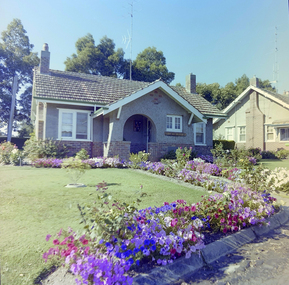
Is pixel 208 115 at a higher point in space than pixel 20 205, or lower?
higher

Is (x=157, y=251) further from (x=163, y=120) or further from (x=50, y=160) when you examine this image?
(x=163, y=120)

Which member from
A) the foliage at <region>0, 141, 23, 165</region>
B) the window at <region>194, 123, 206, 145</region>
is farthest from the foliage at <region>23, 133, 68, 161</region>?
the window at <region>194, 123, 206, 145</region>

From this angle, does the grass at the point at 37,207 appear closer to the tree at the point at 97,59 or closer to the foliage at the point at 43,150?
the foliage at the point at 43,150

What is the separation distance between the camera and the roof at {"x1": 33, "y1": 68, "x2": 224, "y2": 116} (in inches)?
523

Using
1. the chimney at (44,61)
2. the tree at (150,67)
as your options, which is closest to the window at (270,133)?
the tree at (150,67)

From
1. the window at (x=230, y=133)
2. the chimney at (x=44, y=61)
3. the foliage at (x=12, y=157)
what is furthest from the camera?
the window at (x=230, y=133)

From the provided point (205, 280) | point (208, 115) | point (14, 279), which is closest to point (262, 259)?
point (205, 280)

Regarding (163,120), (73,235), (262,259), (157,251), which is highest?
(163,120)

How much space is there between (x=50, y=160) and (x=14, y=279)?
29.5 feet

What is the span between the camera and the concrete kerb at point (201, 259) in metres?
2.58

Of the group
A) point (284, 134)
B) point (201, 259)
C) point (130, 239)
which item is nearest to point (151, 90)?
point (201, 259)

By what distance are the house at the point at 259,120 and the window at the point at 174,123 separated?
35.7 feet

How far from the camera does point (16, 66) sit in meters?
25.3

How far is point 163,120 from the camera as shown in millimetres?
13805
